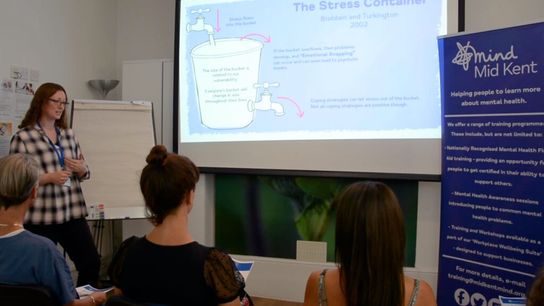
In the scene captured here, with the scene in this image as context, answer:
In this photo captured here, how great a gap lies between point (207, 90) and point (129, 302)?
Result: 249 cm

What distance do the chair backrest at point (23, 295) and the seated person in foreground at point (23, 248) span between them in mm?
70

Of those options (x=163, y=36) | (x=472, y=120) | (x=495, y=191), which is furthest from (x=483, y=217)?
(x=163, y=36)

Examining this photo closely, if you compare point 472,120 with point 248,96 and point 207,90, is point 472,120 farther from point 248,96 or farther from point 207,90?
point 207,90

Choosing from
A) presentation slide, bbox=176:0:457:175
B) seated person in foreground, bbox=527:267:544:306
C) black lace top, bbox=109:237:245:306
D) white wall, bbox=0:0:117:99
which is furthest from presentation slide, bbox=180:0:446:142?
seated person in foreground, bbox=527:267:544:306

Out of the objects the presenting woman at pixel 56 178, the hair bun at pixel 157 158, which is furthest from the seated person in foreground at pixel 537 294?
the presenting woman at pixel 56 178

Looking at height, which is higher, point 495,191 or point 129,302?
point 495,191

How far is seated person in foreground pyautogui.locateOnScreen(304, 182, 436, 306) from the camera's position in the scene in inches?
44.4

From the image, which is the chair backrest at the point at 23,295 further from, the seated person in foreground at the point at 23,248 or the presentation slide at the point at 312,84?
the presentation slide at the point at 312,84

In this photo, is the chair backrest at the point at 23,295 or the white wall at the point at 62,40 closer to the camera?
the chair backrest at the point at 23,295

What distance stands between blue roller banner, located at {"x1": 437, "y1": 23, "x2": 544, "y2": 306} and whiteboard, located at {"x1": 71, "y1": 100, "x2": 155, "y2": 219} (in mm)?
2287

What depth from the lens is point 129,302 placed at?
1.14 metres

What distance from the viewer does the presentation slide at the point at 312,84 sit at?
2947mm

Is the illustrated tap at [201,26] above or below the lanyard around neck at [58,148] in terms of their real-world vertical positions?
above

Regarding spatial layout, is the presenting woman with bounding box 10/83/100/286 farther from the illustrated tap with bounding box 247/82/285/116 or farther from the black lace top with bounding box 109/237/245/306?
the black lace top with bounding box 109/237/245/306
